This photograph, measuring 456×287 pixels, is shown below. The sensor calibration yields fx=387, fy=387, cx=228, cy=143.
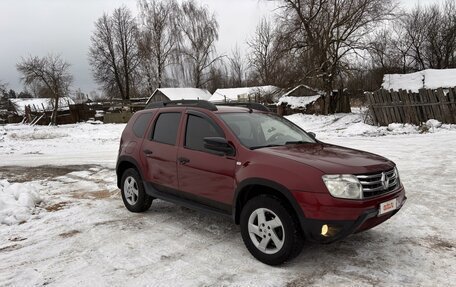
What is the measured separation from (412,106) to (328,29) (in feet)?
34.2

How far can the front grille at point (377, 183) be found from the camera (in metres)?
3.83

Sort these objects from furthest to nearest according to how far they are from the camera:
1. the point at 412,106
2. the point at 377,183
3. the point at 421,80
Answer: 1. the point at 421,80
2. the point at 412,106
3. the point at 377,183

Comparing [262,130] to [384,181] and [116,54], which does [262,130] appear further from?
[116,54]

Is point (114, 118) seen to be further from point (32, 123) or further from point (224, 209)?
point (224, 209)

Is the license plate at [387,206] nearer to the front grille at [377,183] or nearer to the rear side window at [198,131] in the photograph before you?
the front grille at [377,183]

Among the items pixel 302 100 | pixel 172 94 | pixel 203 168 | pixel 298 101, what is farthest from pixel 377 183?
pixel 172 94

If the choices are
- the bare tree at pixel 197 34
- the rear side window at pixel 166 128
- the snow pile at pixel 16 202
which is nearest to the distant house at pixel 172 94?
the bare tree at pixel 197 34

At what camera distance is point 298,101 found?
29.7 metres

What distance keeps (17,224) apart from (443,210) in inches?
252

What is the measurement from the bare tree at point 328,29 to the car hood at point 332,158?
22.1m

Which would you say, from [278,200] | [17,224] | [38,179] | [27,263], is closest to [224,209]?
[278,200]

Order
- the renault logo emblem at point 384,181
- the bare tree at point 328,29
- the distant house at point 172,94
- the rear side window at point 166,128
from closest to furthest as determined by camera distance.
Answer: the renault logo emblem at point 384,181 → the rear side window at point 166,128 → the bare tree at point 328,29 → the distant house at point 172,94

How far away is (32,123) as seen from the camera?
35.6 m

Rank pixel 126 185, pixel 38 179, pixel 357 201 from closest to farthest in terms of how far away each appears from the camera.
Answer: pixel 357 201, pixel 126 185, pixel 38 179
